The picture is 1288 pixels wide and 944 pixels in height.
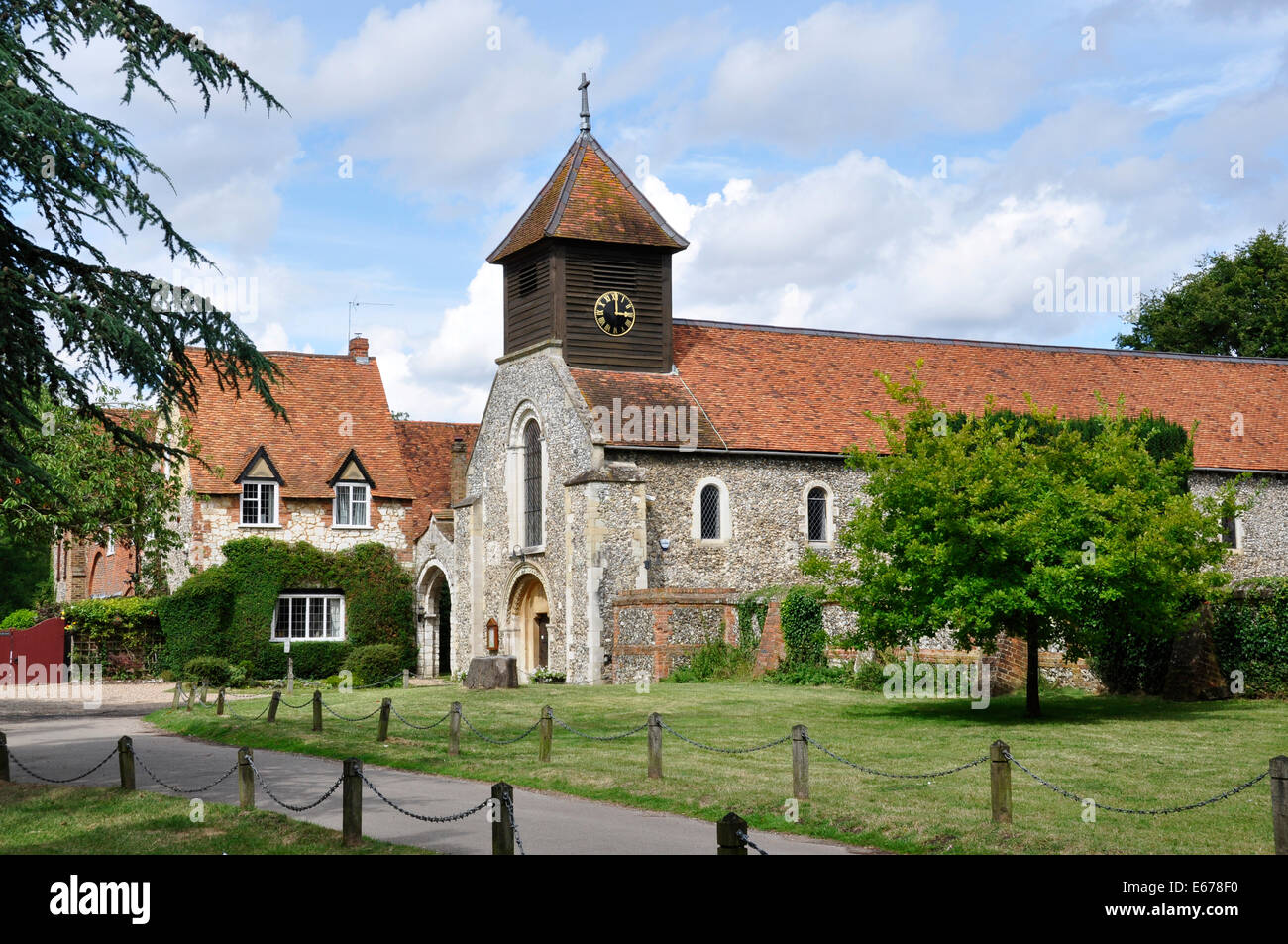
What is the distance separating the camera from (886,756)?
1738cm

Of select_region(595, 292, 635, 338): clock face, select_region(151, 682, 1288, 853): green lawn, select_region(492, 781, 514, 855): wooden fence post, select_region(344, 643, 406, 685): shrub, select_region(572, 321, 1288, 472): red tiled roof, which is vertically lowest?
select_region(344, 643, 406, 685): shrub

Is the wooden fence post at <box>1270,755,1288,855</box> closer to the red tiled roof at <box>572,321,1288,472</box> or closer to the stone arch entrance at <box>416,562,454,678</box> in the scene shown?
the red tiled roof at <box>572,321,1288,472</box>

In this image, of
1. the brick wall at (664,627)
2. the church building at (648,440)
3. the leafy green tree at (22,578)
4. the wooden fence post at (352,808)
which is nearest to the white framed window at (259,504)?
the church building at (648,440)

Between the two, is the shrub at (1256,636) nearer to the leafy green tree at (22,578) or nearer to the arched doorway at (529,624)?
the arched doorway at (529,624)

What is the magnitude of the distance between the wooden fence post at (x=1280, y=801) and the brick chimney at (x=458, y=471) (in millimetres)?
32700

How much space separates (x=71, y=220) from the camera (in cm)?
1562

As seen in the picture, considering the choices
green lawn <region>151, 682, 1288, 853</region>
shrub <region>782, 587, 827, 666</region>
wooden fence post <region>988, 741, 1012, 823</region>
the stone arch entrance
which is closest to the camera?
wooden fence post <region>988, 741, 1012, 823</region>

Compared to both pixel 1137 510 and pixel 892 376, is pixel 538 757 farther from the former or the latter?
pixel 892 376

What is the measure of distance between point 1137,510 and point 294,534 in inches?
1071

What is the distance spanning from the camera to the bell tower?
35.6 metres

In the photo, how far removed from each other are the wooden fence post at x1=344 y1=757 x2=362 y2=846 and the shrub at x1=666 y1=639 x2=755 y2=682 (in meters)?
20.0

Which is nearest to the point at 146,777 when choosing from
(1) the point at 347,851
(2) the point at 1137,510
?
(1) the point at 347,851

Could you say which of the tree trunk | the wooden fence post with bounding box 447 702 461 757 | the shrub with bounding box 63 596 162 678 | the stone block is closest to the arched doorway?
the stone block

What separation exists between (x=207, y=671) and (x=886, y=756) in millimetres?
23139
